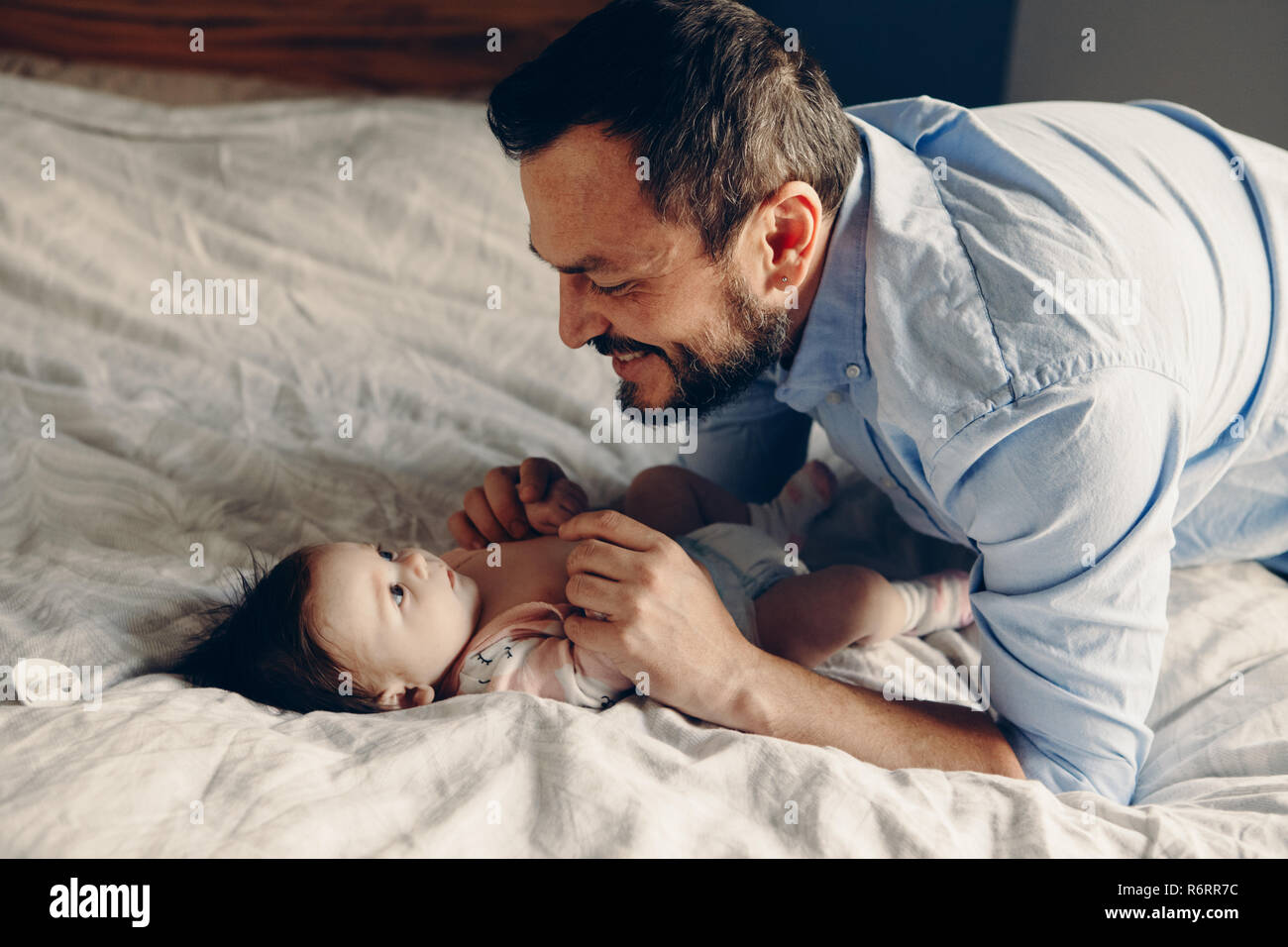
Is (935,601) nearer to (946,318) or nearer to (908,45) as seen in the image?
(946,318)

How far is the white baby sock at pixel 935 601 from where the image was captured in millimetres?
1128

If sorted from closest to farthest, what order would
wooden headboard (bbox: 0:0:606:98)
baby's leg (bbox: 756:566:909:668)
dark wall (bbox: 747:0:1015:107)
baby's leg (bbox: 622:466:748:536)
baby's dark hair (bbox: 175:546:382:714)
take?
baby's dark hair (bbox: 175:546:382:714)
baby's leg (bbox: 756:566:909:668)
baby's leg (bbox: 622:466:748:536)
dark wall (bbox: 747:0:1015:107)
wooden headboard (bbox: 0:0:606:98)

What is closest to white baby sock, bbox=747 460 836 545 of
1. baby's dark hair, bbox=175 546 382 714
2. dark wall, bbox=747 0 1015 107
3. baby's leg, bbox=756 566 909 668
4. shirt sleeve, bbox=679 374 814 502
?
shirt sleeve, bbox=679 374 814 502

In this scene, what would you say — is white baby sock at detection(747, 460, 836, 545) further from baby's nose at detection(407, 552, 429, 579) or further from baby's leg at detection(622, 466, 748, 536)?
baby's nose at detection(407, 552, 429, 579)

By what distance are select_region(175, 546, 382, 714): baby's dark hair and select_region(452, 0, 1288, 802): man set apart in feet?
0.88

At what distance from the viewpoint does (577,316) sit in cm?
100

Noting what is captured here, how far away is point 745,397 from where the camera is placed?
1333mm

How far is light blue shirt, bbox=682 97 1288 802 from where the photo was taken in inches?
32.5

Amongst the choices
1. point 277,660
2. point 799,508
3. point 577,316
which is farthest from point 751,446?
point 277,660

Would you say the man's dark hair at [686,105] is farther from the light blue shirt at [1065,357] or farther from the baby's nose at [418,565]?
the baby's nose at [418,565]
